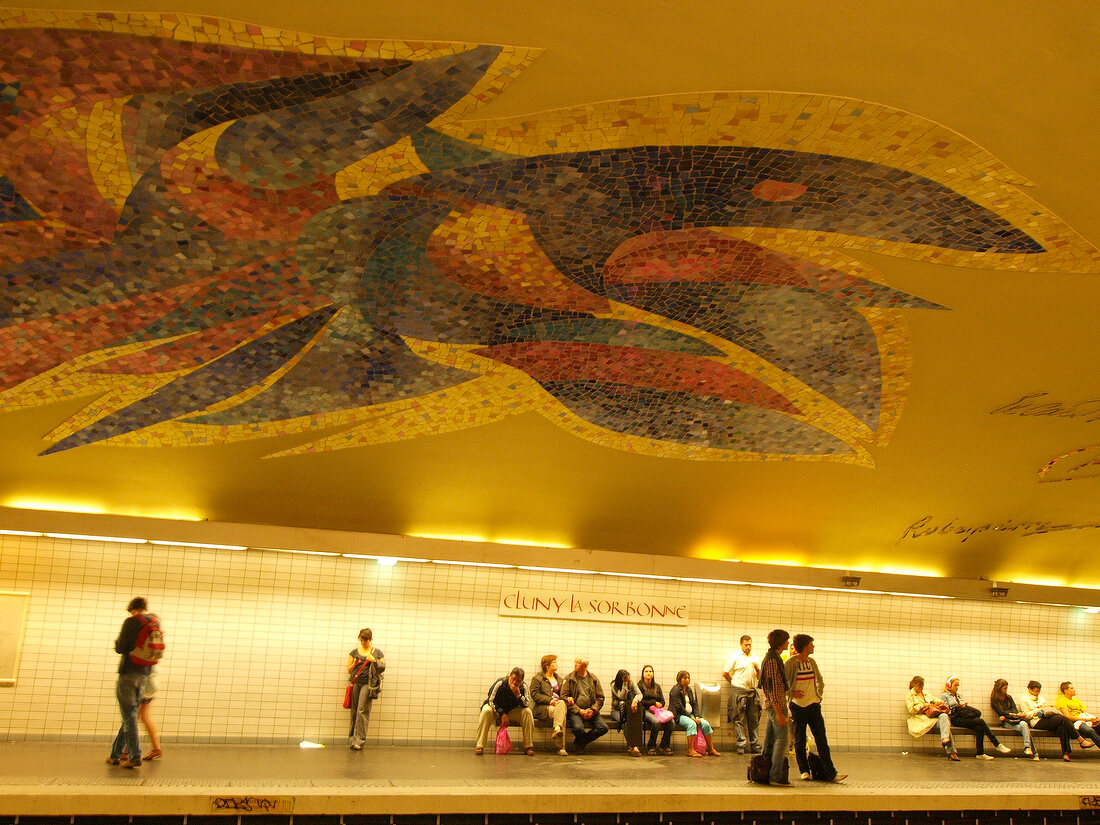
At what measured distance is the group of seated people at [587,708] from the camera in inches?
372

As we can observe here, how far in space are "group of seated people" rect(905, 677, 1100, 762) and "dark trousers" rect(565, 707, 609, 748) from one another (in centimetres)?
460

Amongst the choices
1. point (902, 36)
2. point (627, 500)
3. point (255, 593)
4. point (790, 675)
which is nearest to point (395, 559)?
point (255, 593)

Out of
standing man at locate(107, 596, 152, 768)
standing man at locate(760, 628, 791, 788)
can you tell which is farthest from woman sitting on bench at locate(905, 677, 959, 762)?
standing man at locate(107, 596, 152, 768)

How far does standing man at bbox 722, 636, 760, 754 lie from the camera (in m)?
10.5

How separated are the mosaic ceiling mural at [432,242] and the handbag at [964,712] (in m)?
4.83

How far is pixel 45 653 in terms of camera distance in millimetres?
8789

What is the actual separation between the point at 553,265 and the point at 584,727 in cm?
545

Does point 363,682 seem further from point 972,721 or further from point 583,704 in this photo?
point 972,721

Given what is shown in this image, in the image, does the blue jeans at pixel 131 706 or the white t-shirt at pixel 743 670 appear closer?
the blue jeans at pixel 131 706

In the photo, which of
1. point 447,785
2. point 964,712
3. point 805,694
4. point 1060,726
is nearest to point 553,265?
point 447,785

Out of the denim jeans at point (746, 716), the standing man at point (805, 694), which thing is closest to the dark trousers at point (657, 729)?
the denim jeans at point (746, 716)

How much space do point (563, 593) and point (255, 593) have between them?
11.7 ft

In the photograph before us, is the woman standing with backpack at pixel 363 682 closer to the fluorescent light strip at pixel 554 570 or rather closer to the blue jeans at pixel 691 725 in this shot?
the fluorescent light strip at pixel 554 570
